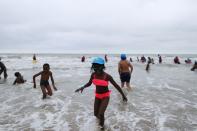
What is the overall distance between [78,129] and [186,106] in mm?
4587

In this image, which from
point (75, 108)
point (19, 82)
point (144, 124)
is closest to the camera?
point (144, 124)

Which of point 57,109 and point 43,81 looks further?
point 43,81

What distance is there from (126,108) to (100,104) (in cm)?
270

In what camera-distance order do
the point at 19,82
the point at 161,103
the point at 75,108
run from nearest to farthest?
the point at 75,108 → the point at 161,103 → the point at 19,82

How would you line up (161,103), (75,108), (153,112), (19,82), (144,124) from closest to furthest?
(144,124) → (153,112) → (75,108) → (161,103) → (19,82)

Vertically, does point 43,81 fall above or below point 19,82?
above

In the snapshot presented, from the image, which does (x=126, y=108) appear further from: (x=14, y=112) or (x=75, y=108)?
(x=14, y=112)

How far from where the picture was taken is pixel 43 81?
9.41m

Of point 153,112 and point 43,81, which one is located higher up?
point 43,81

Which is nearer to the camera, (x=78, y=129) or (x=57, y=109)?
(x=78, y=129)

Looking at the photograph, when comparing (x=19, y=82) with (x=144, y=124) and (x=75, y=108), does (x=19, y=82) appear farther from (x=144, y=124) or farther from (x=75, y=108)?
(x=144, y=124)

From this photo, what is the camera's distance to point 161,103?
29.4 feet

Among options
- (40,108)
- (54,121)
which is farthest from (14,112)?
(54,121)

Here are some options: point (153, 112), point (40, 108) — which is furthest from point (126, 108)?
point (40, 108)
